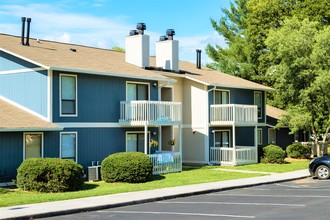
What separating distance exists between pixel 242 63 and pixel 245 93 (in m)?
18.4

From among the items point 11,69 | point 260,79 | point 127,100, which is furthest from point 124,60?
point 260,79

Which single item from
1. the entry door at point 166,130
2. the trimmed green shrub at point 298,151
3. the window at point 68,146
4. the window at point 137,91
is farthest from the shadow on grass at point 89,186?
the trimmed green shrub at point 298,151

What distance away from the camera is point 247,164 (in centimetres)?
3281

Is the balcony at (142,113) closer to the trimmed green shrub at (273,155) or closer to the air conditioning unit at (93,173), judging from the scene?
the air conditioning unit at (93,173)

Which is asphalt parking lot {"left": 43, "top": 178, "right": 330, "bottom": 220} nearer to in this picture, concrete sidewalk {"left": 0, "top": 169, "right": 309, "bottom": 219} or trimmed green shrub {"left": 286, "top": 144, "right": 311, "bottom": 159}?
concrete sidewalk {"left": 0, "top": 169, "right": 309, "bottom": 219}

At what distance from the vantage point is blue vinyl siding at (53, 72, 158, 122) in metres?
23.9

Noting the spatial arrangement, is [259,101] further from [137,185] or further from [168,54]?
[137,185]

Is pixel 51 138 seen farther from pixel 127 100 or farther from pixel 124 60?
pixel 124 60

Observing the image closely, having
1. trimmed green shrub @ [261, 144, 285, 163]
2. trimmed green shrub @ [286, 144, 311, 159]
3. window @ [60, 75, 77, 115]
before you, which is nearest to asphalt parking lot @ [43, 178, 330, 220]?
window @ [60, 75, 77, 115]

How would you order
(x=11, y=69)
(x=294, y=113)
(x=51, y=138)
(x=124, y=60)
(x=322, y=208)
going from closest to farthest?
(x=322, y=208)
(x=51, y=138)
(x=11, y=69)
(x=124, y=60)
(x=294, y=113)

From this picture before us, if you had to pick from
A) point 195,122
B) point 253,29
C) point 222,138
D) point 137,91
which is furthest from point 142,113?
point 253,29

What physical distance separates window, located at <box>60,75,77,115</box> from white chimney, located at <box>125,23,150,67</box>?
6849mm

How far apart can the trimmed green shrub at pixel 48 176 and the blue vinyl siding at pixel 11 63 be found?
6.01 metres

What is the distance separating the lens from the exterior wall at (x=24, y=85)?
928 inches
